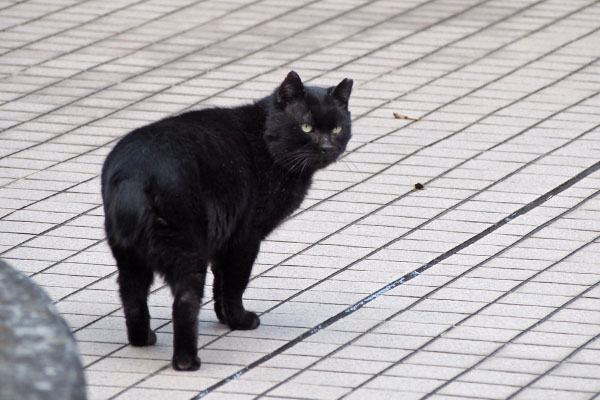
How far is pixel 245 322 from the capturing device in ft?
16.7

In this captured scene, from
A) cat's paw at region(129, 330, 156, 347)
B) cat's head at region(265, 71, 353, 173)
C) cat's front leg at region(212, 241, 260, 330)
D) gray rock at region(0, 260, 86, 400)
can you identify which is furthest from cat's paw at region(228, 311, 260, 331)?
gray rock at region(0, 260, 86, 400)

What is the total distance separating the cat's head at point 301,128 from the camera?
4.99m

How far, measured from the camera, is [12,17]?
9523 millimetres

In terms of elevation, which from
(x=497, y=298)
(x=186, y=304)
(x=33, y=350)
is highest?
(x=33, y=350)

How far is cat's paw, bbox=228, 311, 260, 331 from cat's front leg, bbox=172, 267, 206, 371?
1.52ft

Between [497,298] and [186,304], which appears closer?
[186,304]

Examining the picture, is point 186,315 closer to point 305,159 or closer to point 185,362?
point 185,362

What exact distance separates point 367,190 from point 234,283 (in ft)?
6.18

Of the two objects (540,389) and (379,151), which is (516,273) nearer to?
(540,389)

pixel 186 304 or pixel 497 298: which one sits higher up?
pixel 186 304

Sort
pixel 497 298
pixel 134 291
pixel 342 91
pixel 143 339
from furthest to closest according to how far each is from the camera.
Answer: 1. pixel 497 298
2. pixel 342 91
3. pixel 143 339
4. pixel 134 291

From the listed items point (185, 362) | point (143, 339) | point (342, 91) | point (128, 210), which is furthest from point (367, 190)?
point (128, 210)

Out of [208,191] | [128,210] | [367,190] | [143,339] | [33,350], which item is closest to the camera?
[33,350]

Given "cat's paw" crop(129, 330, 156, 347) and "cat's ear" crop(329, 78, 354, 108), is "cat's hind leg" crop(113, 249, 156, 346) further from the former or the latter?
"cat's ear" crop(329, 78, 354, 108)
